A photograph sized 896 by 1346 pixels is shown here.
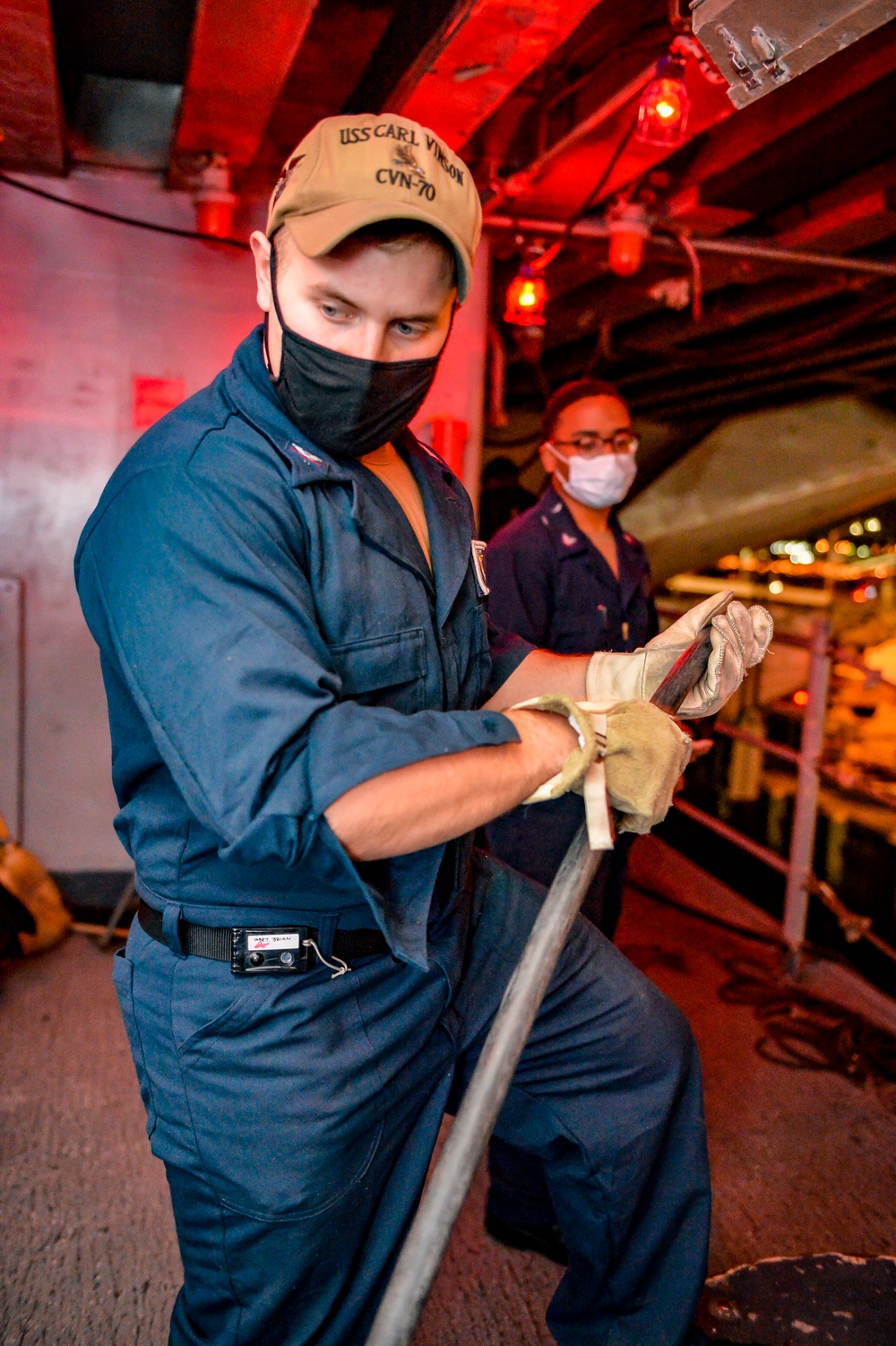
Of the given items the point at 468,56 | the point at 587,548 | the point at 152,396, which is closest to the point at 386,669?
the point at 587,548

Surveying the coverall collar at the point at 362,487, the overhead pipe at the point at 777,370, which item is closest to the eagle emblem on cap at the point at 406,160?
the coverall collar at the point at 362,487

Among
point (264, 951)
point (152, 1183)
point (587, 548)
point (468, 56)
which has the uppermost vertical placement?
point (468, 56)

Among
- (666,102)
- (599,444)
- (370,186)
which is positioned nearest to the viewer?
(370,186)

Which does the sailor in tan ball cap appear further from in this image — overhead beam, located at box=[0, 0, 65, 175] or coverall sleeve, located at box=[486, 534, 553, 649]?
overhead beam, located at box=[0, 0, 65, 175]

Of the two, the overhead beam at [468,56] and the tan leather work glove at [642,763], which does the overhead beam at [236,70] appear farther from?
the tan leather work glove at [642,763]

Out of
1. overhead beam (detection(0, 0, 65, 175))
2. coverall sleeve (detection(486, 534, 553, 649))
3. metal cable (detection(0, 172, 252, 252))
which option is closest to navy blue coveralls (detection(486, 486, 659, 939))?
coverall sleeve (detection(486, 534, 553, 649))

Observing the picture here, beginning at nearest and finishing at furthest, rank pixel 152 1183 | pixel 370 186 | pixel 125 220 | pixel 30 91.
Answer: pixel 370 186 → pixel 152 1183 → pixel 30 91 → pixel 125 220

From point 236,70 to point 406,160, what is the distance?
169 centimetres

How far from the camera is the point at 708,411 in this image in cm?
678

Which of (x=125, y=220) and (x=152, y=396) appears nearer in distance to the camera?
(x=125, y=220)

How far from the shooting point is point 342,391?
137 centimetres

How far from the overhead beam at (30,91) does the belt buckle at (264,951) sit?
219 centimetres

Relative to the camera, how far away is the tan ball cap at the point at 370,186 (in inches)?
50.2

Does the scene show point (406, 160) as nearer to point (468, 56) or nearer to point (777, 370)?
point (468, 56)
